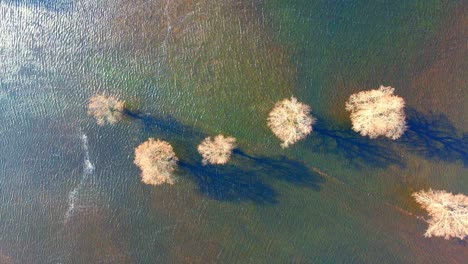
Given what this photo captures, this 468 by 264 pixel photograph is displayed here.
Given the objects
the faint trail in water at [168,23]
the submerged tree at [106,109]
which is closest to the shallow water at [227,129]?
the faint trail in water at [168,23]

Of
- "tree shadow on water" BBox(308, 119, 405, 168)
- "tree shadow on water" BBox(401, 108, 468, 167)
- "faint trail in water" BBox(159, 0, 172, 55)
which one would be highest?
"faint trail in water" BBox(159, 0, 172, 55)

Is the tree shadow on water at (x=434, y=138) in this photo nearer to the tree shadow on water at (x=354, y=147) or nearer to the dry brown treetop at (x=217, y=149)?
the tree shadow on water at (x=354, y=147)

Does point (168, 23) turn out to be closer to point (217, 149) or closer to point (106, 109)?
point (106, 109)

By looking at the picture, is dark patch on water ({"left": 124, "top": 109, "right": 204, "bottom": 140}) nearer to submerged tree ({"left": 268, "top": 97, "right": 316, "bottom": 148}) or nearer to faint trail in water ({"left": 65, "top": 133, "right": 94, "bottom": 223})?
faint trail in water ({"left": 65, "top": 133, "right": 94, "bottom": 223})

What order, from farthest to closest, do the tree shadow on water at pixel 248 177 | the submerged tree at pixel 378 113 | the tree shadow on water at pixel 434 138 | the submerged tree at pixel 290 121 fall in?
1. the tree shadow on water at pixel 248 177
2. the tree shadow on water at pixel 434 138
3. the submerged tree at pixel 290 121
4. the submerged tree at pixel 378 113

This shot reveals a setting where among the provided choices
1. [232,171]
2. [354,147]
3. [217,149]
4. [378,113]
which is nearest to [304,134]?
[354,147]

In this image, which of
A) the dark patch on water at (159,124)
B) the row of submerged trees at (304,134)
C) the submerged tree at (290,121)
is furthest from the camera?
the dark patch on water at (159,124)

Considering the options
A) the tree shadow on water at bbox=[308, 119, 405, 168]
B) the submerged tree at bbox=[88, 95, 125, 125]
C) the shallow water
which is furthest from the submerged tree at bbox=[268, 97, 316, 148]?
the submerged tree at bbox=[88, 95, 125, 125]
